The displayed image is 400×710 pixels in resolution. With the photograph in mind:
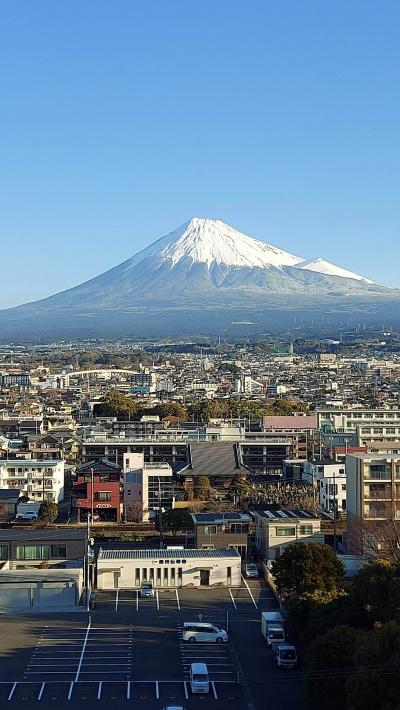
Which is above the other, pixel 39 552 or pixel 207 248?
pixel 207 248

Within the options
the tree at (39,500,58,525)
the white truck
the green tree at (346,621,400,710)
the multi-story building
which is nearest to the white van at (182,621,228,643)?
the white truck

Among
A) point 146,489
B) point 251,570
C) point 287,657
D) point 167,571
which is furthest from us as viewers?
point 146,489

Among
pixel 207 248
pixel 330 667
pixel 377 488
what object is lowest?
pixel 330 667

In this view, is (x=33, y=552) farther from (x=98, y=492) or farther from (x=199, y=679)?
(x=199, y=679)

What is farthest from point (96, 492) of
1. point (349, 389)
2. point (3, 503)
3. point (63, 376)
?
point (63, 376)

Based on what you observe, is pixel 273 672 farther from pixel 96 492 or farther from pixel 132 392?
pixel 132 392

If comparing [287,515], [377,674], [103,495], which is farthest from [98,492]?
[377,674]

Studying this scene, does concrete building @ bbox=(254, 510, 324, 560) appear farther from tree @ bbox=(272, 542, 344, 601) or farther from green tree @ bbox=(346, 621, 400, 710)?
green tree @ bbox=(346, 621, 400, 710)
